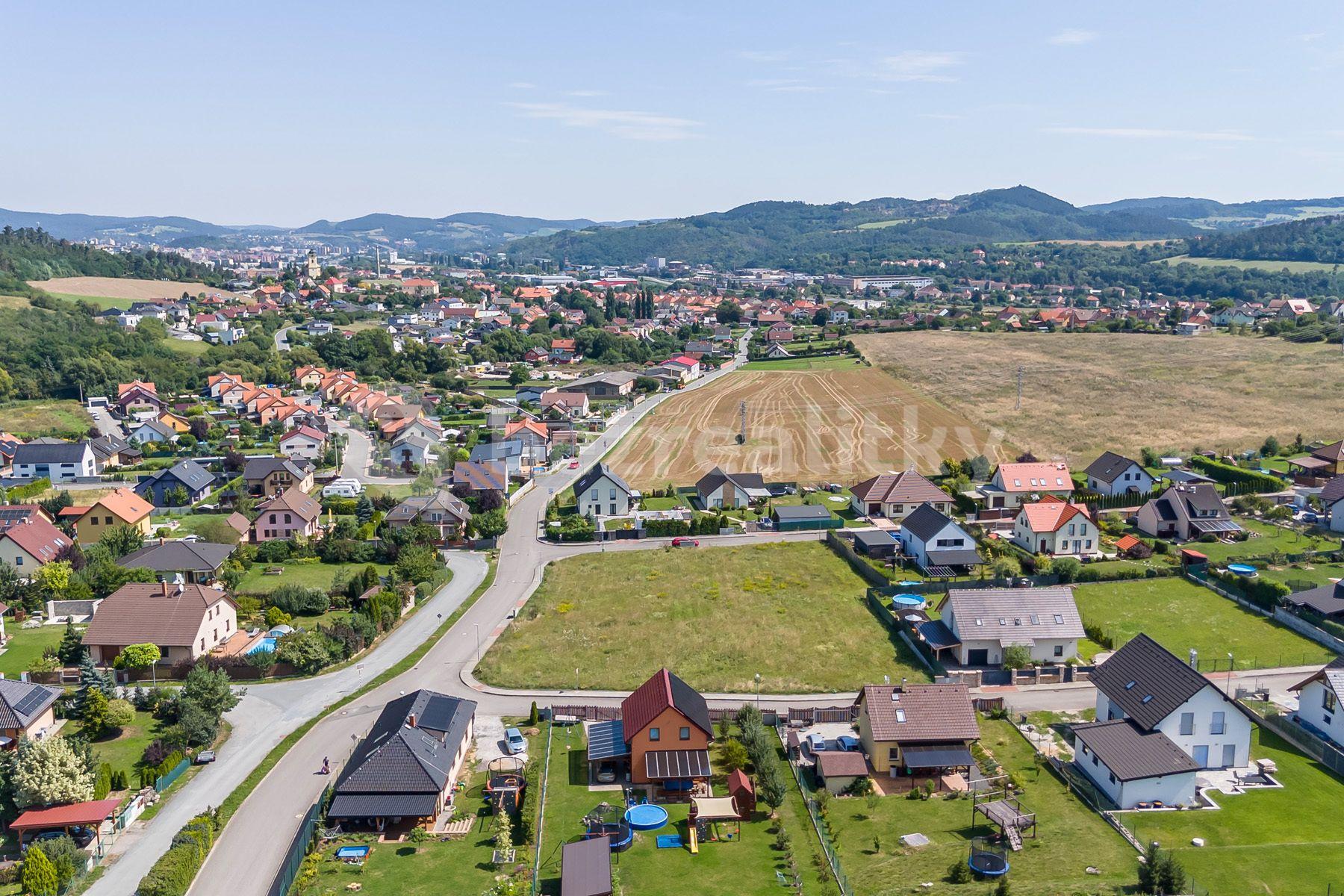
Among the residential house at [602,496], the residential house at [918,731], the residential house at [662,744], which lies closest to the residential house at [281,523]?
the residential house at [602,496]

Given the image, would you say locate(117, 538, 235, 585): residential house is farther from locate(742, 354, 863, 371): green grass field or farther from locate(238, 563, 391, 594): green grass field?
locate(742, 354, 863, 371): green grass field

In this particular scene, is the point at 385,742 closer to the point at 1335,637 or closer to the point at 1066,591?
the point at 1066,591

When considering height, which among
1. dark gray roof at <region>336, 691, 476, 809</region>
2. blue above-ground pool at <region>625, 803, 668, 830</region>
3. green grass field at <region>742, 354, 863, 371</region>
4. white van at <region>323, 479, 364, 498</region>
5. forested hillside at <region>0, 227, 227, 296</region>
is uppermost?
forested hillside at <region>0, 227, 227, 296</region>

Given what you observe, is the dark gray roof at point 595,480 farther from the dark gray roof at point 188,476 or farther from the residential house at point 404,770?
the residential house at point 404,770

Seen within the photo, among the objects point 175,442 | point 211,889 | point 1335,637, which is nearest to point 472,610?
point 211,889

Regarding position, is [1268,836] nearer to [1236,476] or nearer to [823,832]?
[823,832]

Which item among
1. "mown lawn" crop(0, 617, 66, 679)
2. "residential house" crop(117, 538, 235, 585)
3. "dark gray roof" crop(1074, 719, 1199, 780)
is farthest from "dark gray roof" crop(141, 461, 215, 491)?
"dark gray roof" crop(1074, 719, 1199, 780)

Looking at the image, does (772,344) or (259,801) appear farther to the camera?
(772,344)
